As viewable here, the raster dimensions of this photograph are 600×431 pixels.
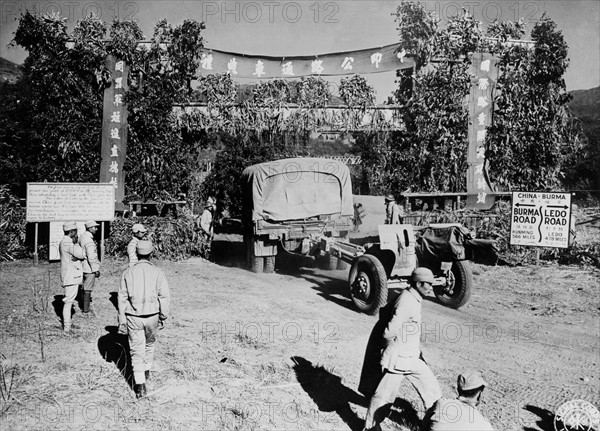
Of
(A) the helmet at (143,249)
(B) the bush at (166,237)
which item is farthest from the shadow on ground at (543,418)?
(B) the bush at (166,237)

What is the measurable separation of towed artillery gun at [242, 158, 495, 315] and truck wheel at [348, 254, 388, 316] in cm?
2

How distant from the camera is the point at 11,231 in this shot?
461 inches

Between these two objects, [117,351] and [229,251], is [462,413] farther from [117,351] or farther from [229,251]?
[229,251]

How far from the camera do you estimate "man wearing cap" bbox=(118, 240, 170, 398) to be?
4777 mm

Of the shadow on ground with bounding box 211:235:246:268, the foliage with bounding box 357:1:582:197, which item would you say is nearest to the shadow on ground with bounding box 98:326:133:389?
the shadow on ground with bounding box 211:235:246:268

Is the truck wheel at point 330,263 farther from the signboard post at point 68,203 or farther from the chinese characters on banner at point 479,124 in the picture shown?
the chinese characters on banner at point 479,124

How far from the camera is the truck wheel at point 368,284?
7.62 m

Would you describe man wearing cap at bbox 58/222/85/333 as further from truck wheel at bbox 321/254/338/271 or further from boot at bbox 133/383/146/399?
truck wheel at bbox 321/254/338/271

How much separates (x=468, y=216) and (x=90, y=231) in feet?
31.9

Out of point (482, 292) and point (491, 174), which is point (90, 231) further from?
point (491, 174)

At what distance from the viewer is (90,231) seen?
7465 millimetres

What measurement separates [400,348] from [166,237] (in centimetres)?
885

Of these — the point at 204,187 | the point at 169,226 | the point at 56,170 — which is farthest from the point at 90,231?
the point at 204,187

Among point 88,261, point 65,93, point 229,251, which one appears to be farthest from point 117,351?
point 65,93
